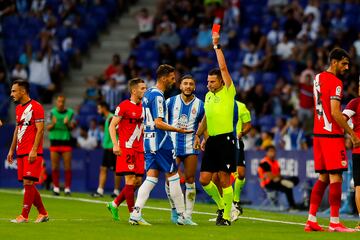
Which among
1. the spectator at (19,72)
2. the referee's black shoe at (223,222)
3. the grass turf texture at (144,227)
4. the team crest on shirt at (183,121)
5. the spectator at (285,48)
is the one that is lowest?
the grass turf texture at (144,227)

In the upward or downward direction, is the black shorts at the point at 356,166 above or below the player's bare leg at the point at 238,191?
above

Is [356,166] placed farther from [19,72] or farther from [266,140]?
[19,72]

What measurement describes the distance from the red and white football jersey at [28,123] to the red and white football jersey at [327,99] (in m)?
4.33

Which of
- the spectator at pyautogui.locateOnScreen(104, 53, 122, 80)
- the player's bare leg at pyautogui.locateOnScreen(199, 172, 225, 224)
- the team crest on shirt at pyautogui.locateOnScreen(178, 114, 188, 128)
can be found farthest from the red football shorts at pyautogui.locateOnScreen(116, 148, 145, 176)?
the spectator at pyautogui.locateOnScreen(104, 53, 122, 80)

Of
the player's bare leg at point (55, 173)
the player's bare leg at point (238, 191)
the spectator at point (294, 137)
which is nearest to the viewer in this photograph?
the player's bare leg at point (238, 191)

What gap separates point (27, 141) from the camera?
18.0 meters

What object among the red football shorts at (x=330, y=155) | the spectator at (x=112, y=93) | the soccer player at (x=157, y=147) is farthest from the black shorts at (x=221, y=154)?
the spectator at (x=112, y=93)

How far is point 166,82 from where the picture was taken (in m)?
17.5

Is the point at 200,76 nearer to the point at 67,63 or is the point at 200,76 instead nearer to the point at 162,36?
the point at 162,36

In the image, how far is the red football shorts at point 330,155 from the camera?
16.5m

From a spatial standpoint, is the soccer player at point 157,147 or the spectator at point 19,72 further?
the spectator at point 19,72

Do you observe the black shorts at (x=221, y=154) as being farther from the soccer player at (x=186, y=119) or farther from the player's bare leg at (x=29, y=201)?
the player's bare leg at (x=29, y=201)

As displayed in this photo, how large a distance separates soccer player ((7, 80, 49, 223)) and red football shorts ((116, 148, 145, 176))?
5.18ft

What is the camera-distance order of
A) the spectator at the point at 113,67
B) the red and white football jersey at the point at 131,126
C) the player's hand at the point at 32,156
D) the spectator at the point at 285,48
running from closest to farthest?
the player's hand at the point at 32,156 < the red and white football jersey at the point at 131,126 < the spectator at the point at 285,48 < the spectator at the point at 113,67
